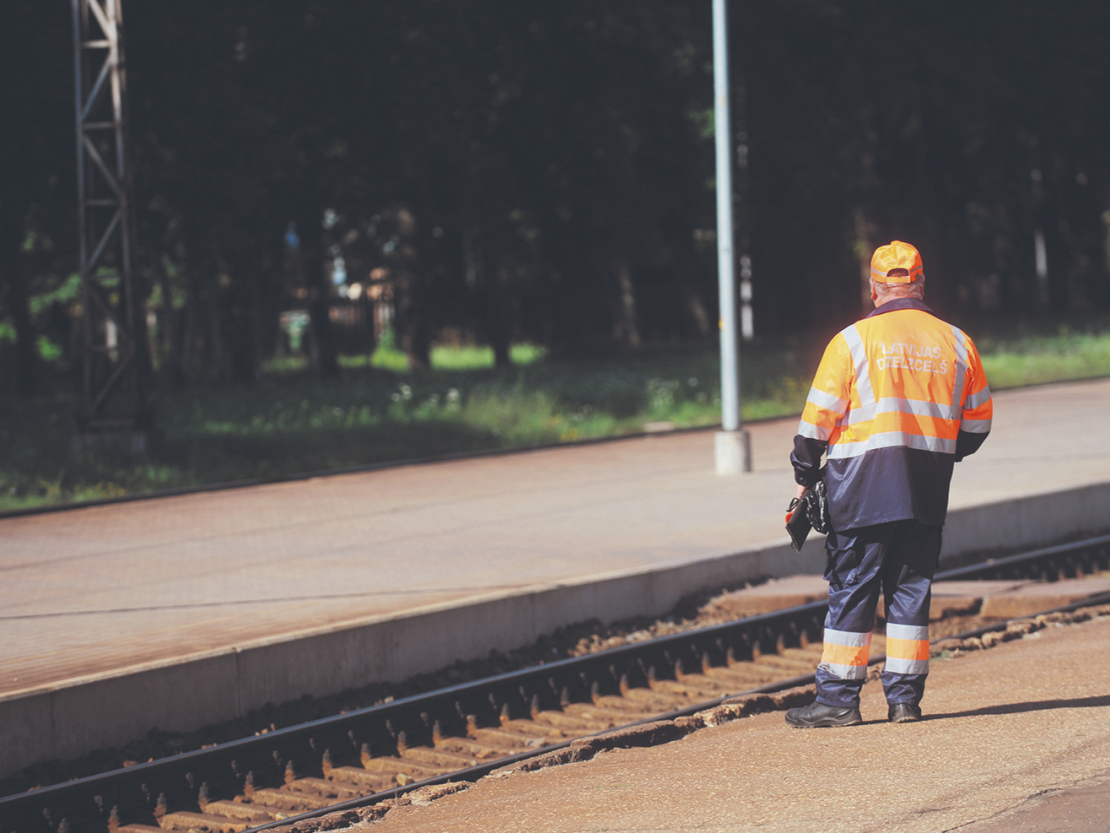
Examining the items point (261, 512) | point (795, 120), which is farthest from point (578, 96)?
point (261, 512)

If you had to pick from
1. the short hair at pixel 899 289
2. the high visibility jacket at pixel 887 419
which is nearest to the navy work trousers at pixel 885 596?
the high visibility jacket at pixel 887 419

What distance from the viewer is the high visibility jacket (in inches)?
215

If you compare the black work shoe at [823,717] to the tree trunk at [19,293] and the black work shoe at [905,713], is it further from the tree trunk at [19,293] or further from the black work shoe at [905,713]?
the tree trunk at [19,293]

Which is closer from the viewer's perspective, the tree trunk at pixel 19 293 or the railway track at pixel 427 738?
the railway track at pixel 427 738

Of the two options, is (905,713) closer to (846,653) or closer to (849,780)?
(846,653)

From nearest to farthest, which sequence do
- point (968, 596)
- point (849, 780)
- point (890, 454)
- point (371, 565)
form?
point (849, 780)
point (890, 454)
point (968, 596)
point (371, 565)

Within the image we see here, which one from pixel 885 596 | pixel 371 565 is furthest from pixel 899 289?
pixel 371 565

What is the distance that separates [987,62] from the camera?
3600 cm

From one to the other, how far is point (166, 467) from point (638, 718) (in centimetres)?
968

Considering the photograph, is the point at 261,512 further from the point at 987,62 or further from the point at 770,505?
the point at 987,62

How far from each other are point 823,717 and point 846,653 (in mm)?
331

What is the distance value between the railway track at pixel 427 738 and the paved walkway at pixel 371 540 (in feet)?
2.59

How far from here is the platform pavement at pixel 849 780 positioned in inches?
177

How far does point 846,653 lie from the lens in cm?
564
